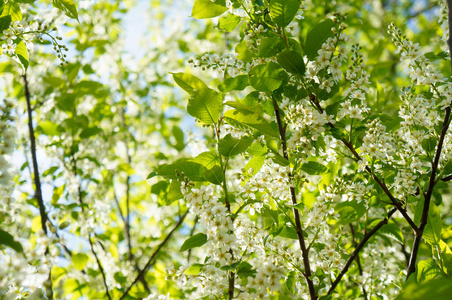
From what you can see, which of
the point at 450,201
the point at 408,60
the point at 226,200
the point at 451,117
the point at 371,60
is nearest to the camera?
the point at 226,200

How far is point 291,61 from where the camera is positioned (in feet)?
5.96

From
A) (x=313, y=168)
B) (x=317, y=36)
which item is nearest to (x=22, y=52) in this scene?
(x=317, y=36)

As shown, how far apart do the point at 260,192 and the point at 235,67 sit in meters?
0.74

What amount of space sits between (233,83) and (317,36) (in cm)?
49

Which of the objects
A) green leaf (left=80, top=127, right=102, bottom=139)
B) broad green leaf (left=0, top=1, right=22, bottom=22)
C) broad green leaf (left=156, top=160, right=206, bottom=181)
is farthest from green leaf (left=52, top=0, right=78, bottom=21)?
green leaf (left=80, top=127, right=102, bottom=139)

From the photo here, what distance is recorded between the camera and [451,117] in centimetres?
202

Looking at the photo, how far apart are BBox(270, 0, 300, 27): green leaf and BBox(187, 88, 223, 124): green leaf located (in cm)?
50

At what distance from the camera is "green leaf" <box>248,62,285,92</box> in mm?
1835

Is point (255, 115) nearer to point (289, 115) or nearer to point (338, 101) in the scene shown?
point (289, 115)

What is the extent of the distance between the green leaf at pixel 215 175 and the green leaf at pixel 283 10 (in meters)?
0.79

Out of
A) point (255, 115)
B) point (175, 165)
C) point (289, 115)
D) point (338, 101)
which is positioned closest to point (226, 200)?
point (175, 165)

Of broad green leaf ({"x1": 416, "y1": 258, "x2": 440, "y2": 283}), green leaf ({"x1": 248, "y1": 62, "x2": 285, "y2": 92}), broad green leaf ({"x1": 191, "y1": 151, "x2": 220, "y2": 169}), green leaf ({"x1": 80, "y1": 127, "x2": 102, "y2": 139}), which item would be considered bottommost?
broad green leaf ({"x1": 416, "y1": 258, "x2": 440, "y2": 283})

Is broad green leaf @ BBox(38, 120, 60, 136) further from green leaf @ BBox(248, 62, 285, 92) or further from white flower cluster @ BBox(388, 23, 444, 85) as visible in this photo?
white flower cluster @ BBox(388, 23, 444, 85)

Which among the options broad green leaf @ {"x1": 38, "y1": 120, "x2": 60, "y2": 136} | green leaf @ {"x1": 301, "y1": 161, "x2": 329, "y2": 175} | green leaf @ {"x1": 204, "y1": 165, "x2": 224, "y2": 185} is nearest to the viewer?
green leaf @ {"x1": 204, "y1": 165, "x2": 224, "y2": 185}
